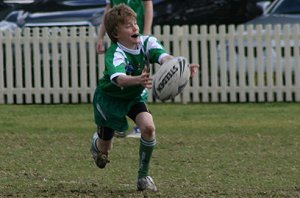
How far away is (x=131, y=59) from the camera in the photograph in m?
8.55

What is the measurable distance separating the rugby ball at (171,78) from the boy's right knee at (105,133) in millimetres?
882

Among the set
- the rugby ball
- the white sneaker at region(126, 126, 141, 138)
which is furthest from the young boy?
the white sneaker at region(126, 126, 141, 138)

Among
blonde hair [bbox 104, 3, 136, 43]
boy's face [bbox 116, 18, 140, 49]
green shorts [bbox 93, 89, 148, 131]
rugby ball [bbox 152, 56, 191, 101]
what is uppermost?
blonde hair [bbox 104, 3, 136, 43]

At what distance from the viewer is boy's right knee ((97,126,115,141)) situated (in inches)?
351

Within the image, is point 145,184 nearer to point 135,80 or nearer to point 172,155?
point 135,80

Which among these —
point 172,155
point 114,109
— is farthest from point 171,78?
point 172,155

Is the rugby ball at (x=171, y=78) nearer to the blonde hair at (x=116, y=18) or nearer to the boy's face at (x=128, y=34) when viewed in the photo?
the boy's face at (x=128, y=34)

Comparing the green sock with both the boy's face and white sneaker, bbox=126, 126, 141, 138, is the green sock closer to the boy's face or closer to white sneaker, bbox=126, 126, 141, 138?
the boy's face

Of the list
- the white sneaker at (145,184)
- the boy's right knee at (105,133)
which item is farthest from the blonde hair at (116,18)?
the white sneaker at (145,184)

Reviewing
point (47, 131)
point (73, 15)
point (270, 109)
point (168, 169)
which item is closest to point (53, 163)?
point (168, 169)

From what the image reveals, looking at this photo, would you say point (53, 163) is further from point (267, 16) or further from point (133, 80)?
point (267, 16)

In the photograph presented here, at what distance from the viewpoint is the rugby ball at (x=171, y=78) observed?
813 centimetres

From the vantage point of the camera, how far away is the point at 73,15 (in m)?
18.6

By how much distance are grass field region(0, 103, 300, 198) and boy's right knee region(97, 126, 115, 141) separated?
41 cm
